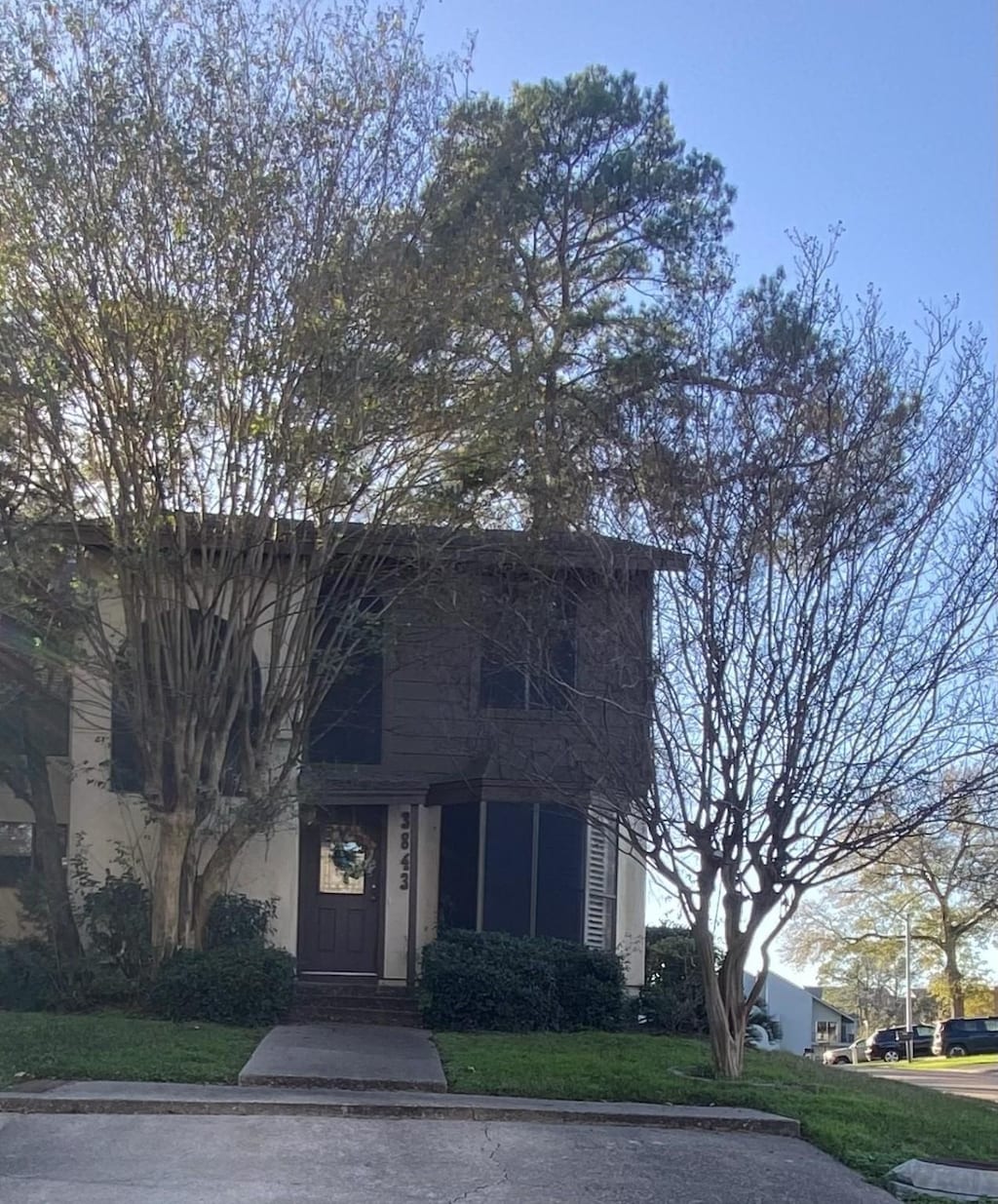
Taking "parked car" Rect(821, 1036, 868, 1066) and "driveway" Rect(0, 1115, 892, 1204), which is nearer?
"driveway" Rect(0, 1115, 892, 1204)

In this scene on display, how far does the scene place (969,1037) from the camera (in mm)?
42812

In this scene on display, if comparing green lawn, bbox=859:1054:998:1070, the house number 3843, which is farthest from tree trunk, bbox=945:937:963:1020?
the house number 3843

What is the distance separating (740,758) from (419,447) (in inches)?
194

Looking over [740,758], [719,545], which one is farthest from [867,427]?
[740,758]

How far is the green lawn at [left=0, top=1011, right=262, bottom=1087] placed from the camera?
9.60 metres

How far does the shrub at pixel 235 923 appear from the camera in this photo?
14.3m

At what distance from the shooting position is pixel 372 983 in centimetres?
1561

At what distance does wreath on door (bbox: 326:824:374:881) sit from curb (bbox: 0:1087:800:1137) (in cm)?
679

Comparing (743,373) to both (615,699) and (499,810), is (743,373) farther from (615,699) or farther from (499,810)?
(499,810)

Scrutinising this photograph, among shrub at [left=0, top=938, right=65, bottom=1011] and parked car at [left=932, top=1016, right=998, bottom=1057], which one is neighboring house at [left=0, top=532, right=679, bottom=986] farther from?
parked car at [left=932, top=1016, right=998, bottom=1057]

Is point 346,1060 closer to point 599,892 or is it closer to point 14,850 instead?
point 599,892

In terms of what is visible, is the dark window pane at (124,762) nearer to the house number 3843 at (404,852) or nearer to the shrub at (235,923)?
the shrub at (235,923)

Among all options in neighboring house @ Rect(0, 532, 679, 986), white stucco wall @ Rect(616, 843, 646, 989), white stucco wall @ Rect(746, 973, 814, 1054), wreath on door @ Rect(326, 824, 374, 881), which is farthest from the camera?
white stucco wall @ Rect(746, 973, 814, 1054)

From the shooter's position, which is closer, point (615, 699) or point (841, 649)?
point (841, 649)
